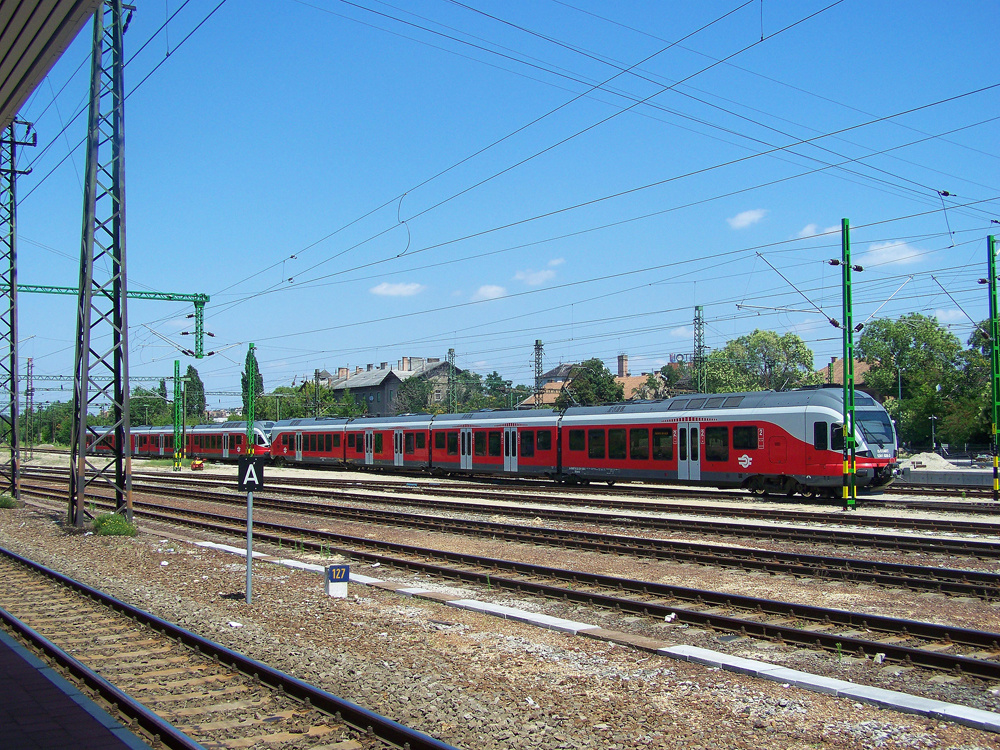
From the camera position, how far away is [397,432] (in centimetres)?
3966

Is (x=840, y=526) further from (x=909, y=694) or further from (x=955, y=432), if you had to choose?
(x=955, y=432)

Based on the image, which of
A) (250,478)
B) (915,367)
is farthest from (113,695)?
(915,367)

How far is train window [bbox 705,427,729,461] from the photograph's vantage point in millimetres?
24766

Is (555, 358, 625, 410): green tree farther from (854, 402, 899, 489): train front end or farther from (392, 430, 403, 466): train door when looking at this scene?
(854, 402, 899, 489): train front end

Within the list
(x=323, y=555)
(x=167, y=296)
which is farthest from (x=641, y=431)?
(x=167, y=296)

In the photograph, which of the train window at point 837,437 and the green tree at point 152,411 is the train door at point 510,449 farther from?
the green tree at point 152,411

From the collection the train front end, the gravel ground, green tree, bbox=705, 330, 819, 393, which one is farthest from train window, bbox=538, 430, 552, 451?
green tree, bbox=705, 330, 819, 393

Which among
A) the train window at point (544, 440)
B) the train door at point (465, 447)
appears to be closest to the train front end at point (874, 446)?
the train window at point (544, 440)

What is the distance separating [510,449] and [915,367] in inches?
2089

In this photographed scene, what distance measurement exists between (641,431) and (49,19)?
21.4 m

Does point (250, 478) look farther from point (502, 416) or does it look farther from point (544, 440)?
point (502, 416)

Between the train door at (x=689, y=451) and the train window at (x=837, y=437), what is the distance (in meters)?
4.23

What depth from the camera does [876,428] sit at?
75.8 feet

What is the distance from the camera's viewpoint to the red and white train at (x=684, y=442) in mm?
22906
